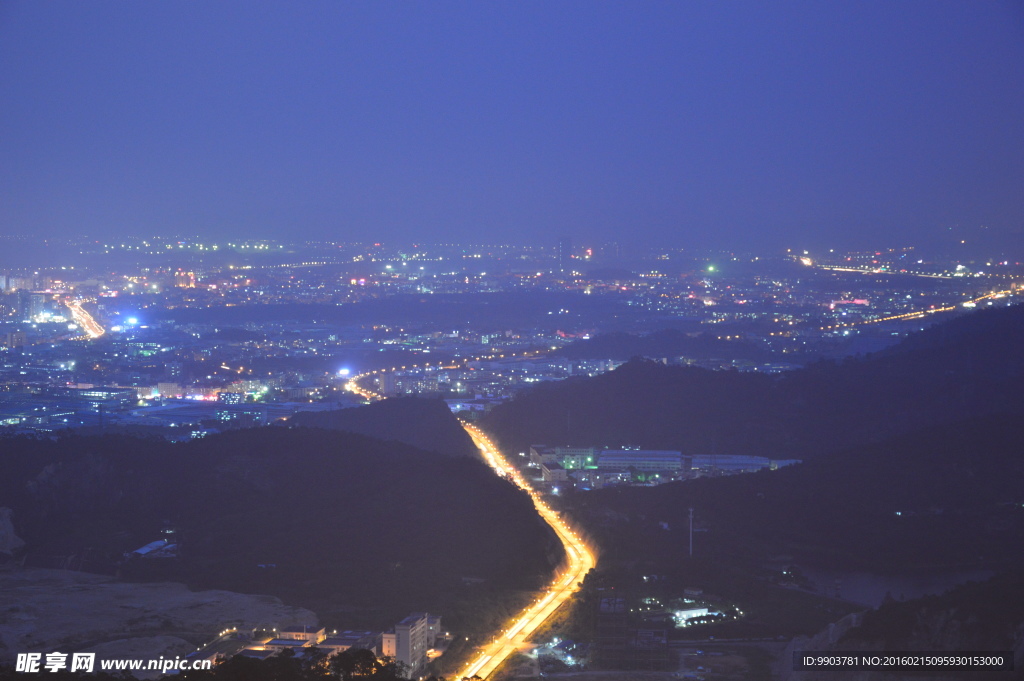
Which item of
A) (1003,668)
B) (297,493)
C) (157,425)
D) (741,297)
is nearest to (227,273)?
(741,297)

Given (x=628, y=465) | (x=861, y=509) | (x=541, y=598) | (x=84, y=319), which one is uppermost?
(x=84, y=319)

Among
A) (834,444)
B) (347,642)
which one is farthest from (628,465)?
(347,642)

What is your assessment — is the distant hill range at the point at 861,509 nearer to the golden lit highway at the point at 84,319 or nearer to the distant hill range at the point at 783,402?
the distant hill range at the point at 783,402

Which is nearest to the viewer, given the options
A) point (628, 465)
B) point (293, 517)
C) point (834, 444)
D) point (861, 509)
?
point (293, 517)

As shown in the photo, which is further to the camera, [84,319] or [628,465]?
[84,319]

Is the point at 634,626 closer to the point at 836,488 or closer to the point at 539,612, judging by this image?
the point at 539,612

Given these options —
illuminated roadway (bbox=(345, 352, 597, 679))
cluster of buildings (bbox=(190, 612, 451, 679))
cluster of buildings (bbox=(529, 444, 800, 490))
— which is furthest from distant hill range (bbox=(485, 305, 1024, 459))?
cluster of buildings (bbox=(190, 612, 451, 679))

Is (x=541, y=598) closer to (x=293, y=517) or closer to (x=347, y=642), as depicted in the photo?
(x=347, y=642)
